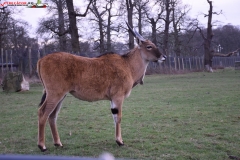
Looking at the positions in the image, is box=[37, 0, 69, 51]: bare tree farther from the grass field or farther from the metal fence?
the grass field

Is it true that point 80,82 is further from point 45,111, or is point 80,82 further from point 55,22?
point 55,22

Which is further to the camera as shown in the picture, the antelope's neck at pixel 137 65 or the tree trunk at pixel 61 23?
the tree trunk at pixel 61 23

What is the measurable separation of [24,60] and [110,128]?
18.2m

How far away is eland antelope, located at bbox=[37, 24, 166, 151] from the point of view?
5.64 m

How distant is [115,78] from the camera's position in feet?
20.5

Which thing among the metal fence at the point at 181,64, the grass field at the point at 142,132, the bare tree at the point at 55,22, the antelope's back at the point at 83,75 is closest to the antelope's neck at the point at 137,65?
the antelope's back at the point at 83,75

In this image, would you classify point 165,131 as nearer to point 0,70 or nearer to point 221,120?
point 221,120

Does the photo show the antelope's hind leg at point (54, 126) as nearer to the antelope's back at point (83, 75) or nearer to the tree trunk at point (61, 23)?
the antelope's back at point (83, 75)

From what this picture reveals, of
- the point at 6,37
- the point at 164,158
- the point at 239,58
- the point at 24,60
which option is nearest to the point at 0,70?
the point at 24,60

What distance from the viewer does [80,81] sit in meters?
5.89

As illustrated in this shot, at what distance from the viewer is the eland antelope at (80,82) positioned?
18.5 ft

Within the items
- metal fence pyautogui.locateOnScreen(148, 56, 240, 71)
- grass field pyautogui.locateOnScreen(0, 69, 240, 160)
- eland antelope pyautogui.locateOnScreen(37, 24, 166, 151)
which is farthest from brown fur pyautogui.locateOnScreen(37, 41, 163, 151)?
metal fence pyautogui.locateOnScreen(148, 56, 240, 71)

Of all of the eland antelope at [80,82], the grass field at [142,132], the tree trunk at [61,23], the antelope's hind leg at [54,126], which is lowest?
the grass field at [142,132]

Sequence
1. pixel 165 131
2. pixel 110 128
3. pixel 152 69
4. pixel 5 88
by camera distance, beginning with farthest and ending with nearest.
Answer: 1. pixel 152 69
2. pixel 5 88
3. pixel 110 128
4. pixel 165 131
